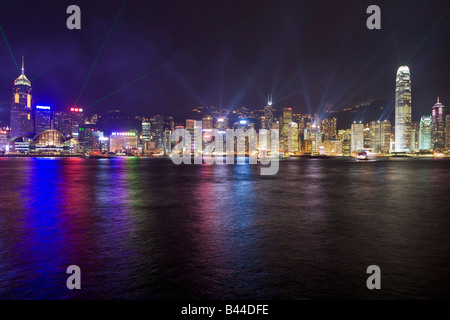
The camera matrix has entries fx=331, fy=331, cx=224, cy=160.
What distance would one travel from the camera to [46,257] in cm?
1100

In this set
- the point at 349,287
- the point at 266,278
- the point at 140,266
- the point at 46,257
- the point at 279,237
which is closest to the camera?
the point at 349,287

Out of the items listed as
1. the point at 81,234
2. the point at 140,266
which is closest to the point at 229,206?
the point at 81,234

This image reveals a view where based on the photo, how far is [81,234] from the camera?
1440 centimetres

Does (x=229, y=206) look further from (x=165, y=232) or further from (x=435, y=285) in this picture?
(x=435, y=285)

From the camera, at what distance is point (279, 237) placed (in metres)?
13.9

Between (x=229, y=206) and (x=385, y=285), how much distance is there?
14661mm
